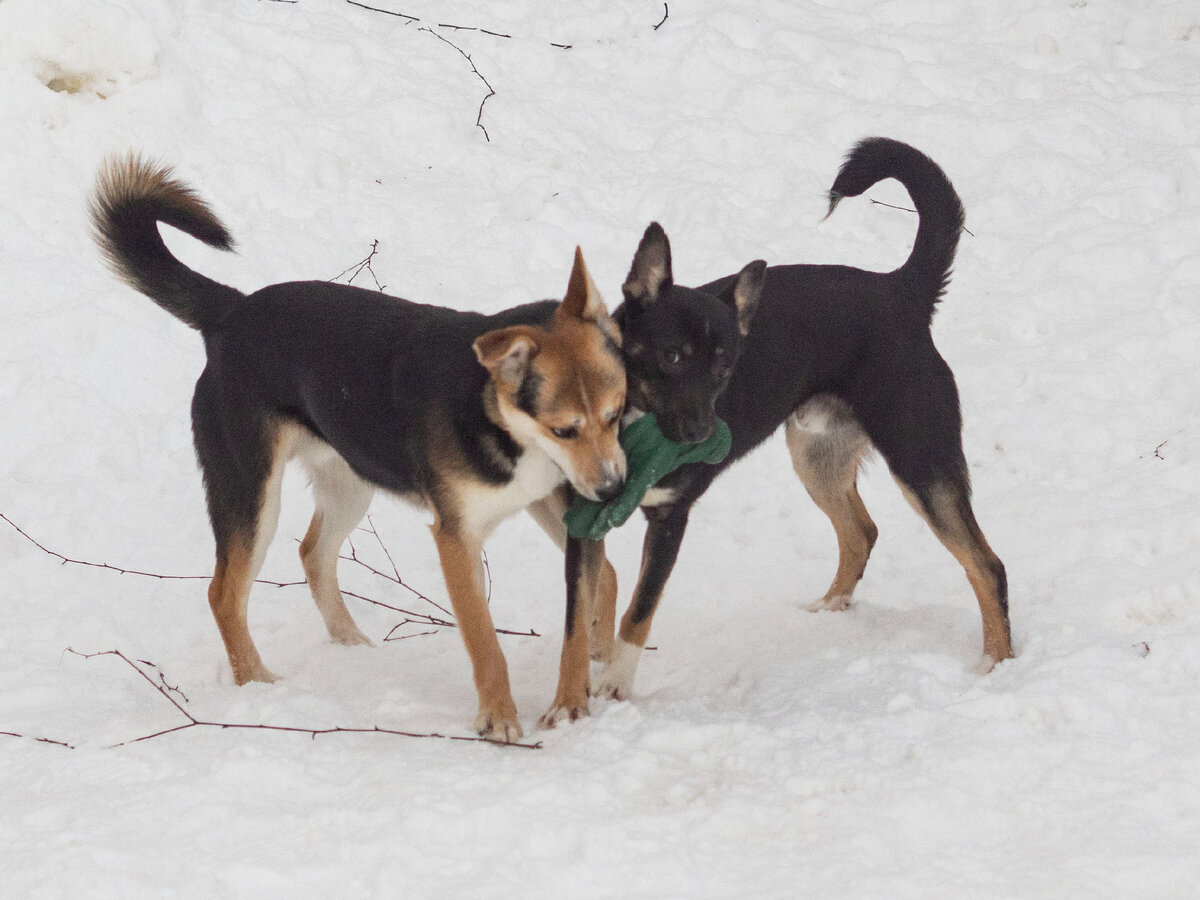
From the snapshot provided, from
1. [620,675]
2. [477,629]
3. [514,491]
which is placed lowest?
[620,675]

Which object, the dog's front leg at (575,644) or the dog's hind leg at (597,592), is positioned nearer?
the dog's front leg at (575,644)

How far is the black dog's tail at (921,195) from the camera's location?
464 centimetres

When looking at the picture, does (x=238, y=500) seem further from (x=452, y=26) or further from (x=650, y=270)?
(x=452, y=26)

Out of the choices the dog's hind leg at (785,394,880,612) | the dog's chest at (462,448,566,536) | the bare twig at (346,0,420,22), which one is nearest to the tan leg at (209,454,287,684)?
the dog's chest at (462,448,566,536)

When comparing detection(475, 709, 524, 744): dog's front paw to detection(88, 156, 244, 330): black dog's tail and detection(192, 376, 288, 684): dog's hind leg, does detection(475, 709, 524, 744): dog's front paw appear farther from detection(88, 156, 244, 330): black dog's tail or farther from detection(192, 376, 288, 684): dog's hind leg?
detection(88, 156, 244, 330): black dog's tail

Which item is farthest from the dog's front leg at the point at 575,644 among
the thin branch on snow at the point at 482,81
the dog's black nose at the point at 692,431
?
the thin branch on snow at the point at 482,81

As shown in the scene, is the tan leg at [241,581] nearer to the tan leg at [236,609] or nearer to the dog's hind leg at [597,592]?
the tan leg at [236,609]

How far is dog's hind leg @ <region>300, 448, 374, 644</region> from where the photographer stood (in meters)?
4.96

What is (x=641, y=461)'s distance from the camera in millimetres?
3945

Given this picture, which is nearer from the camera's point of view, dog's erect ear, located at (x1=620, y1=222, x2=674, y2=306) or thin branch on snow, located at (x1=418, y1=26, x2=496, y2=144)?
dog's erect ear, located at (x1=620, y1=222, x2=674, y2=306)

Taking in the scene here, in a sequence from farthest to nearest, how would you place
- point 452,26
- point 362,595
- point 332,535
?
point 452,26, point 362,595, point 332,535

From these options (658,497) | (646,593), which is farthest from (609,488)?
(646,593)

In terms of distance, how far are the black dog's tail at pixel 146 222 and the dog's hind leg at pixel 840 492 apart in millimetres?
2465

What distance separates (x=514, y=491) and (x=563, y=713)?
0.80m
